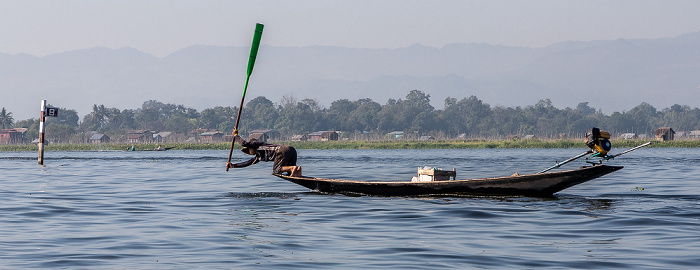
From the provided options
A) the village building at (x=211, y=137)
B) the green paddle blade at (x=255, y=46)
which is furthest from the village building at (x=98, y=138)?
the green paddle blade at (x=255, y=46)

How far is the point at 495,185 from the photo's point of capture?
20.7 meters

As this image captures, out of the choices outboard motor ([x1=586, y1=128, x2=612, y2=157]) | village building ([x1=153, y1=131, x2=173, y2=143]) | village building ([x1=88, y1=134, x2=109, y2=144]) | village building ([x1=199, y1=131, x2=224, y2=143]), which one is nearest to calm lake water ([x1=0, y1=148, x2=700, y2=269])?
outboard motor ([x1=586, y1=128, x2=612, y2=157])

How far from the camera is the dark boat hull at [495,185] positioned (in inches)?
779

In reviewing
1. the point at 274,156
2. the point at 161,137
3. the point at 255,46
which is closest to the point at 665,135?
the point at 255,46

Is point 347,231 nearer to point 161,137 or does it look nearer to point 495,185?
point 495,185

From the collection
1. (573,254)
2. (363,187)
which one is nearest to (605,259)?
(573,254)

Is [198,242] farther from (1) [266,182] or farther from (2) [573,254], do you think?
(1) [266,182]

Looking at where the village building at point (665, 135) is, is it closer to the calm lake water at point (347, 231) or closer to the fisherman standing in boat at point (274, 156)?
the calm lake water at point (347, 231)

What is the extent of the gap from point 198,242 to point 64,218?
18.0ft

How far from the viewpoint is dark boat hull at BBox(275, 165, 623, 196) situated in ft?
65.0

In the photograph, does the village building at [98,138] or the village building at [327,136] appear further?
the village building at [327,136]

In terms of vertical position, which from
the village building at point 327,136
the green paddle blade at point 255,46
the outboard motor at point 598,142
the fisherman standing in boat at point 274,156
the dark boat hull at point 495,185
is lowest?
the dark boat hull at point 495,185

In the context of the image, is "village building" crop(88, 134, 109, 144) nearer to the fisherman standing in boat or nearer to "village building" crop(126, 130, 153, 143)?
"village building" crop(126, 130, 153, 143)

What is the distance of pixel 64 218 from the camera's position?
17.9m
